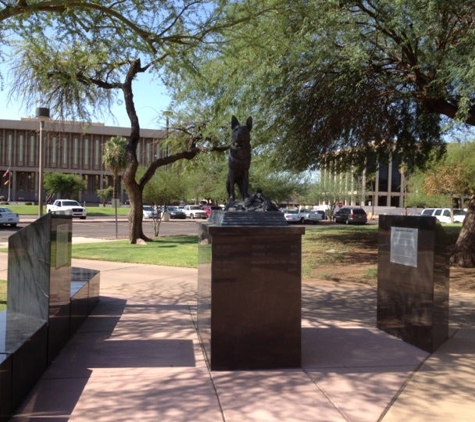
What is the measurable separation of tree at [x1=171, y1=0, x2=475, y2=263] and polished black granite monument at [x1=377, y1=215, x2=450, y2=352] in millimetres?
4371

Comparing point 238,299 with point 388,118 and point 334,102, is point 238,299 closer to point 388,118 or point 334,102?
point 334,102

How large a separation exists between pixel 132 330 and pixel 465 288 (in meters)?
7.72

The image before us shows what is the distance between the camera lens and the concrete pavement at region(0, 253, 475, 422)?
4.58 m

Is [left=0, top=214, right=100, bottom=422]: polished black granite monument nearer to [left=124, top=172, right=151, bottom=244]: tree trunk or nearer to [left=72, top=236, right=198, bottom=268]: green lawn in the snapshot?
[left=72, top=236, right=198, bottom=268]: green lawn

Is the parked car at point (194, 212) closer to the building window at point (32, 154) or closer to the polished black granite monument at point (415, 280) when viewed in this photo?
the polished black granite monument at point (415, 280)

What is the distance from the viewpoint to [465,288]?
11695mm

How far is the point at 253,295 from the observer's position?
19.0 ft

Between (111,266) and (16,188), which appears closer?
(111,266)

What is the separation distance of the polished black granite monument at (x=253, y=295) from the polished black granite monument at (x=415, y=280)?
1900 millimetres

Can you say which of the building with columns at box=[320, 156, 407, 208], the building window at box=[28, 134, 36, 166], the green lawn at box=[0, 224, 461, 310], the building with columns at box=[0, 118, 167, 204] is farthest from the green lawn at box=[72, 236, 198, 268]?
the building window at box=[28, 134, 36, 166]

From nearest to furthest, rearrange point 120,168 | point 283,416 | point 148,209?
point 283,416 → point 148,209 → point 120,168

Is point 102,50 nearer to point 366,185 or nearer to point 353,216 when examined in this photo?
point 353,216

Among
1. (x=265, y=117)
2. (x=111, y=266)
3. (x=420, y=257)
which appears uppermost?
(x=265, y=117)

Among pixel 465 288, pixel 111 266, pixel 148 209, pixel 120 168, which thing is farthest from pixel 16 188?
pixel 465 288
